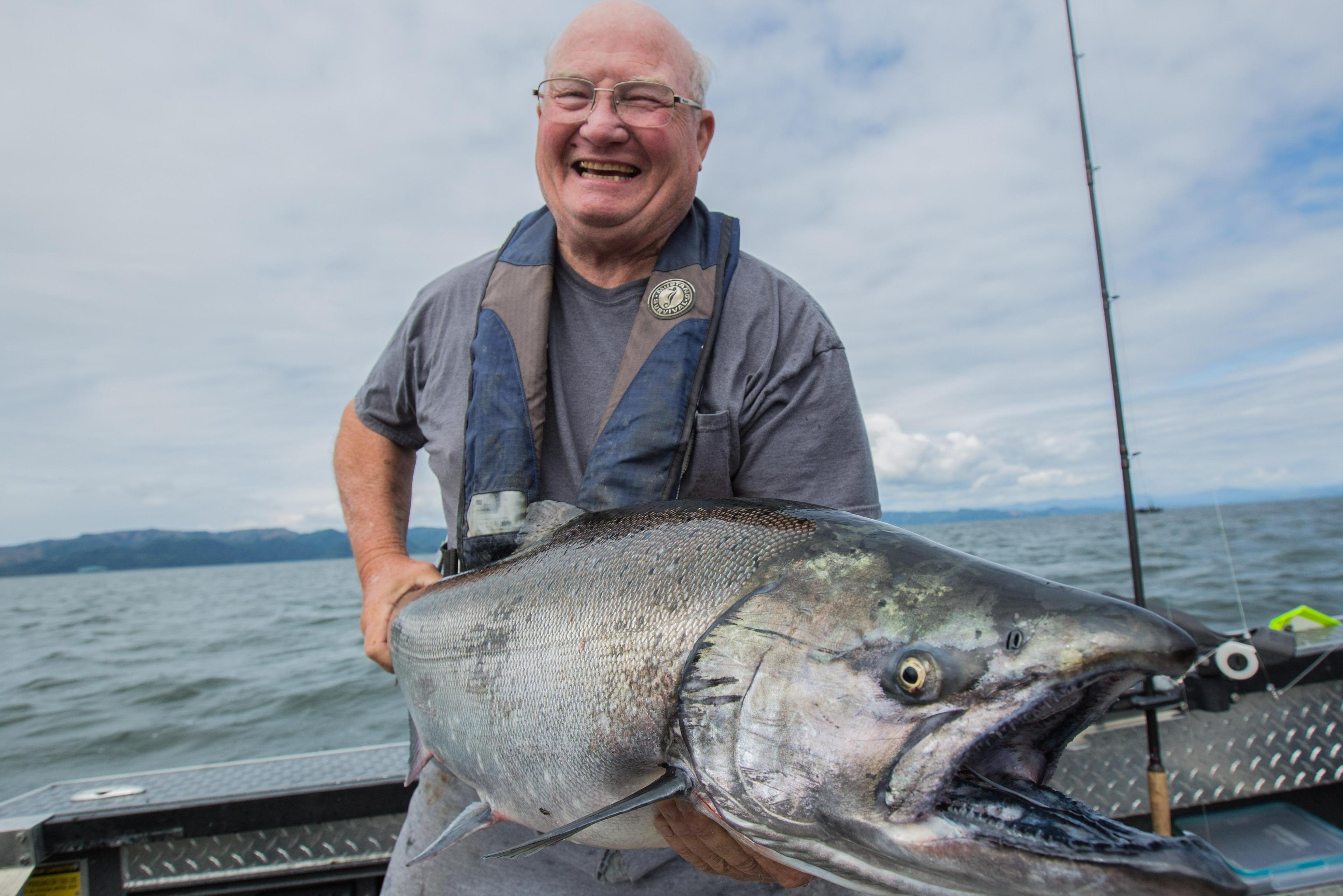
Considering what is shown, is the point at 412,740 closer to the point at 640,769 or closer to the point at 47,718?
the point at 640,769

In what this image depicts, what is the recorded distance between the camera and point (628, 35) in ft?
8.00

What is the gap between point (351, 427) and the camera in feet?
9.50

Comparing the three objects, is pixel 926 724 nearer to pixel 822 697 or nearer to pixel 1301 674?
pixel 822 697

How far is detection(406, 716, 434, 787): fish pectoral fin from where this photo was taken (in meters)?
2.23

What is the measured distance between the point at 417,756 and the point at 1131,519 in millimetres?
3473

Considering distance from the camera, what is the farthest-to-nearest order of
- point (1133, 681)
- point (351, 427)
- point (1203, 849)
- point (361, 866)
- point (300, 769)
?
point (300, 769) < point (361, 866) < point (351, 427) < point (1133, 681) < point (1203, 849)

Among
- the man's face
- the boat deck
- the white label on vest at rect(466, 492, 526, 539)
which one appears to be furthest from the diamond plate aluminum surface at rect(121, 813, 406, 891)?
the man's face

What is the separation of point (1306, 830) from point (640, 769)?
12.8 feet

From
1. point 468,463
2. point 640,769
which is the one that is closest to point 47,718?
point 468,463

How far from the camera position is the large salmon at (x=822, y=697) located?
114 cm

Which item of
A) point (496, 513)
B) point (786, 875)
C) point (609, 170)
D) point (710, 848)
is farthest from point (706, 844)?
point (609, 170)

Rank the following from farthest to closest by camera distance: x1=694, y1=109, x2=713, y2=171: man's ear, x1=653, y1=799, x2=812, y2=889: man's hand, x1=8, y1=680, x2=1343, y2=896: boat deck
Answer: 1. x1=8, y1=680, x2=1343, y2=896: boat deck
2. x1=694, y1=109, x2=713, y2=171: man's ear
3. x1=653, y1=799, x2=812, y2=889: man's hand

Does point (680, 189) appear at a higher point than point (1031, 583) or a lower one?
higher

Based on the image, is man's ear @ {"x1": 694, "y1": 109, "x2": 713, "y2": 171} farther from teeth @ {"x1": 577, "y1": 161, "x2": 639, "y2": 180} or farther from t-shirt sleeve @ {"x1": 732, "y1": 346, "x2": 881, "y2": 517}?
t-shirt sleeve @ {"x1": 732, "y1": 346, "x2": 881, "y2": 517}
